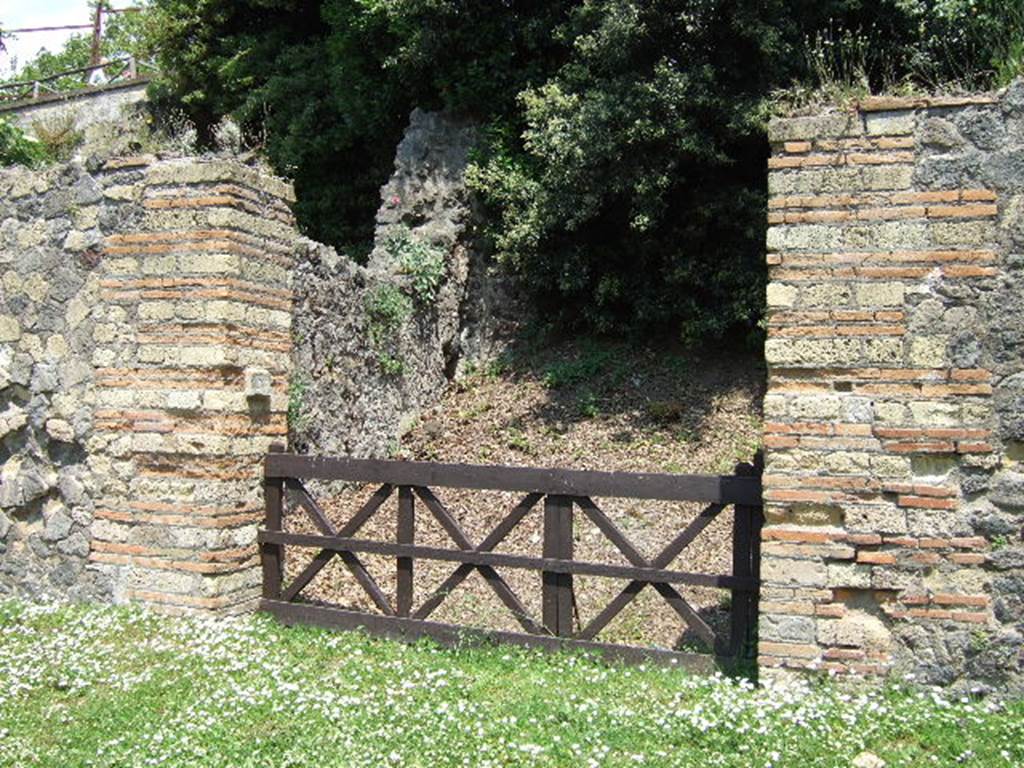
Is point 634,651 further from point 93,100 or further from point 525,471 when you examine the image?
point 93,100

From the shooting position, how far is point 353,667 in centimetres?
510

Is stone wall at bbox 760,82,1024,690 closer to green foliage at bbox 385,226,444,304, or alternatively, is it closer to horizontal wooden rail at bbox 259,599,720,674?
horizontal wooden rail at bbox 259,599,720,674

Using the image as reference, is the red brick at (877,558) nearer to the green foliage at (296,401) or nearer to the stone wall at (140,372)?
the stone wall at (140,372)

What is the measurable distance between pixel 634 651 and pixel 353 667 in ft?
5.11

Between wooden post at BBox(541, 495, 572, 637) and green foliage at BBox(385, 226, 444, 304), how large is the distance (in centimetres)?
552

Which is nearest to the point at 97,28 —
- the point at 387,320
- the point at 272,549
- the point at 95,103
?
the point at 95,103

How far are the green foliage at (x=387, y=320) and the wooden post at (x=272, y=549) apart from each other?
3.47m

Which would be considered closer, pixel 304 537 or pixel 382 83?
pixel 304 537

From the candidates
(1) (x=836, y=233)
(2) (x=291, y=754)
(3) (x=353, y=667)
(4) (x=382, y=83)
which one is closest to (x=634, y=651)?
(3) (x=353, y=667)

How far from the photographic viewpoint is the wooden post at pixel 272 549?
20.0 ft

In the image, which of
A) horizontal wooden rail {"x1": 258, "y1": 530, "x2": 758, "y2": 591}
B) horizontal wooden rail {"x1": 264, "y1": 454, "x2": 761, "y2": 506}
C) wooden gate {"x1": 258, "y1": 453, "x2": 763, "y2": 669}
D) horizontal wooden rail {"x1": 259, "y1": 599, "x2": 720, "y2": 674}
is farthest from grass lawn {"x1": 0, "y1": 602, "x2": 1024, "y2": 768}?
horizontal wooden rail {"x1": 264, "y1": 454, "x2": 761, "y2": 506}

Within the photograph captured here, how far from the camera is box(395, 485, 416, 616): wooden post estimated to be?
5684 mm

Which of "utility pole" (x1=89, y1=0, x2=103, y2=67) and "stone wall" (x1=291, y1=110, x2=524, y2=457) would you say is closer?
"stone wall" (x1=291, y1=110, x2=524, y2=457)

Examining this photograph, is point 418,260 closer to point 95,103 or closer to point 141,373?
point 141,373
